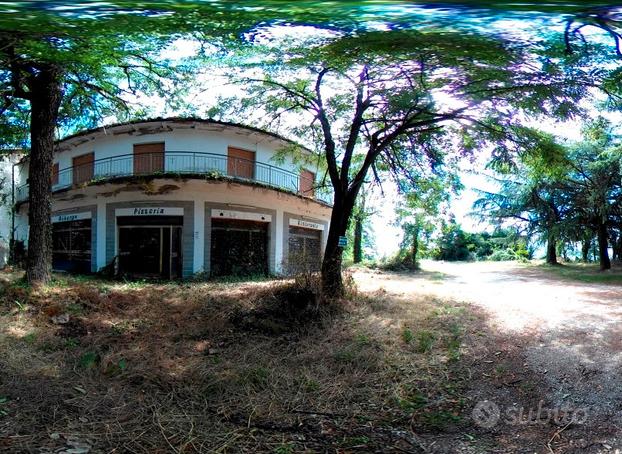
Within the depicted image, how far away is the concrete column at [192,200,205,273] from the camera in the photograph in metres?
12.8

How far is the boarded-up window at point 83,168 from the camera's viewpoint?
9883mm

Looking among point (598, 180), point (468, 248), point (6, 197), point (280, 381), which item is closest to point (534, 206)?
point (598, 180)

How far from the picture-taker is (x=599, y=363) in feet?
12.1

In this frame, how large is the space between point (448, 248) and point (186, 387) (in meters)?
35.7

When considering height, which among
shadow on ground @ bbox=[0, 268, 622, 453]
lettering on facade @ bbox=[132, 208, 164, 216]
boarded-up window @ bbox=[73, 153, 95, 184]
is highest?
boarded-up window @ bbox=[73, 153, 95, 184]

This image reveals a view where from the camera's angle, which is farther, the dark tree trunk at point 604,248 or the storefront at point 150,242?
the dark tree trunk at point 604,248

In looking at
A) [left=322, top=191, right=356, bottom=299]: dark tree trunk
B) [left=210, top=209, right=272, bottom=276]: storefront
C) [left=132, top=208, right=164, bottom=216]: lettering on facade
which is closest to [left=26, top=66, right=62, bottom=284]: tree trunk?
[left=132, top=208, right=164, bottom=216]: lettering on facade

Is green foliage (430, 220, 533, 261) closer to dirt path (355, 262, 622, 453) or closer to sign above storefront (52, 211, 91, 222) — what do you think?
dirt path (355, 262, 622, 453)

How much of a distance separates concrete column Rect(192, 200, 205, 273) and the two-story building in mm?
34

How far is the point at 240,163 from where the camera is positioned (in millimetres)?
13133

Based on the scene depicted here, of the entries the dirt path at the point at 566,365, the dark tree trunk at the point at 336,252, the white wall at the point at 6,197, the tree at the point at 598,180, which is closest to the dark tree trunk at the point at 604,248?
the tree at the point at 598,180

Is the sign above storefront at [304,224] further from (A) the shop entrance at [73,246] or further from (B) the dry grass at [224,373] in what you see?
(B) the dry grass at [224,373]

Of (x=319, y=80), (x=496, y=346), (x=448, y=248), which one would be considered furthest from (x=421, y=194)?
(x=448, y=248)

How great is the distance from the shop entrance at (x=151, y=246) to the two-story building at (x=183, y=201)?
3 centimetres
